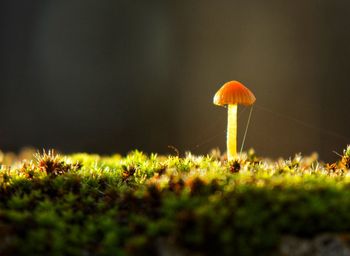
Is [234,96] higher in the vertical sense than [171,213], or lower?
higher

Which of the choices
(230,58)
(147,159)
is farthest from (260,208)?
(230,58)

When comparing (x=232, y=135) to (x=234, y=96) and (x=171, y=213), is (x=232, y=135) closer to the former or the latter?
(x=234, y=96)

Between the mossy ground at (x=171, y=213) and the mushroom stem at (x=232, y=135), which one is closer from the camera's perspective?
the mossy ground at (x=171, y=213)

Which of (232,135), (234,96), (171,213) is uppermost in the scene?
(234,96)

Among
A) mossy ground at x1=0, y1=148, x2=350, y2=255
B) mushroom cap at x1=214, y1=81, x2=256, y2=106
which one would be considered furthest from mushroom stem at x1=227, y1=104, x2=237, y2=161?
mossy ground at x1=0, y1=148, x2=350, y2=255

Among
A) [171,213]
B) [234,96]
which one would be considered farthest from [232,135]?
[171,213]

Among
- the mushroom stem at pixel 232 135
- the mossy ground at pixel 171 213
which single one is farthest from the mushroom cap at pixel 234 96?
the mossy ground at pixel 171 213

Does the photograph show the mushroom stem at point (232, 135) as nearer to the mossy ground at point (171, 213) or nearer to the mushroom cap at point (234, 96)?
the mushroom cap at point (234, 96)

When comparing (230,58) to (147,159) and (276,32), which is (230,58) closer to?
(276,32)

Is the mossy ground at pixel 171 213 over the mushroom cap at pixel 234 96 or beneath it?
beneath
